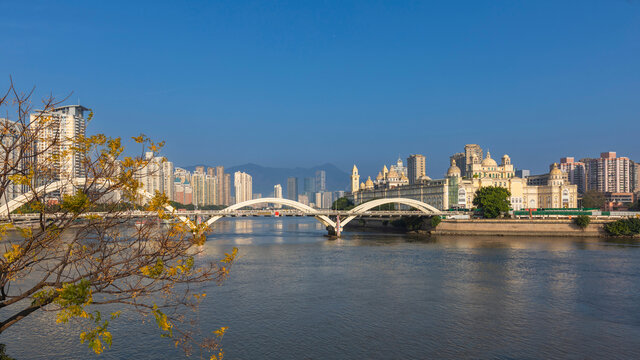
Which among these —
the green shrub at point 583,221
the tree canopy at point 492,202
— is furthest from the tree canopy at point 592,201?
the green shrub at point 583,221

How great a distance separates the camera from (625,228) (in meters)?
54.9

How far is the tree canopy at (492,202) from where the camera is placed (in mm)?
64950

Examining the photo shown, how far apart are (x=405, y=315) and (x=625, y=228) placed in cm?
4521

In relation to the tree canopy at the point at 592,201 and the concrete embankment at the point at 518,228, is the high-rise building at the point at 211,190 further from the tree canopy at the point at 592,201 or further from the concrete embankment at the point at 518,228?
the concrete embankment at the point at 518,228

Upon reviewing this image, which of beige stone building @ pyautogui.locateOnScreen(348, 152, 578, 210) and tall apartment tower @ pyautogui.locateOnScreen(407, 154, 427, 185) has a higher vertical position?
tall apartment tower @ pyautogui.locateOnScreen(407, 154, 427, 185)

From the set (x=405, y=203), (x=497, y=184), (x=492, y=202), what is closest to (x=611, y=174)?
(x=497, y=184)

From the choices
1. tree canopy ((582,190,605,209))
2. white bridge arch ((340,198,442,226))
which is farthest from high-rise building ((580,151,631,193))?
white bridge arch ((340,198,442,226))

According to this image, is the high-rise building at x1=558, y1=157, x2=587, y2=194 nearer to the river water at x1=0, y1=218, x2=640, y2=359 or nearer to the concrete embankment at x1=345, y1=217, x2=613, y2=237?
the concrete embankment at x1=345, y1=217, x2=613, y2=237

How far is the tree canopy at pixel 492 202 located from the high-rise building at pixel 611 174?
82.4m

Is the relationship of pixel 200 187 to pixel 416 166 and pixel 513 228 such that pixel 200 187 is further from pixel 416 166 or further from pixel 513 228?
pixel 513 228

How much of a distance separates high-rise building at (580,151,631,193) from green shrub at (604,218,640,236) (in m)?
87.5

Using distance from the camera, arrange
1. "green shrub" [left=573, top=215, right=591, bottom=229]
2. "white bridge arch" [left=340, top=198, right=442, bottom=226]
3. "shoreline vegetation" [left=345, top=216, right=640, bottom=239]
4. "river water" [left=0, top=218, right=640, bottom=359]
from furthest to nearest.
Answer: "white bridge arch" [left=340, top=198, right=442, bottom=226] → "green shrub" [left=573, top=215, right=591, bottom=229] → "shoreline vegetation" [left=345, top=216, right=640, bottom=239] → "river water" [left=0, top=218, right=640, bottom=359]

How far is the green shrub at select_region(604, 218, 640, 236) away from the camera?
54.8 meters

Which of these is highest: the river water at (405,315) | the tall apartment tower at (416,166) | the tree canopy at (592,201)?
the tall apartment tower at (416,166)
